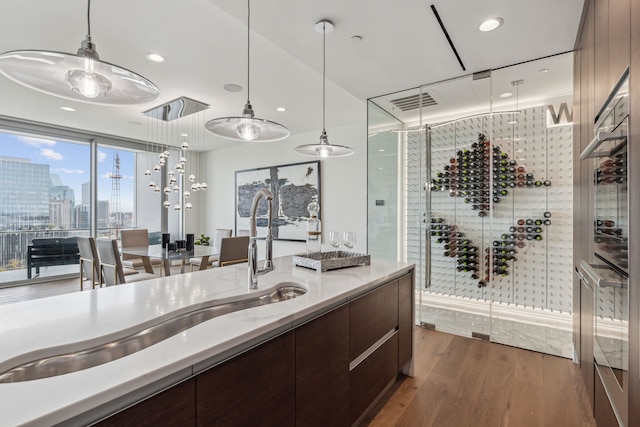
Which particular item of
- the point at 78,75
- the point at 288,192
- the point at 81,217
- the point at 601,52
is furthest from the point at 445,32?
the point at 81,217

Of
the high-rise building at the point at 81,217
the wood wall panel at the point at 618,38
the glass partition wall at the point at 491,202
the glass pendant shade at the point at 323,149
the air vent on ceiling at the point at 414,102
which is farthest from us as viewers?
the high-rise building at the point at 81,217

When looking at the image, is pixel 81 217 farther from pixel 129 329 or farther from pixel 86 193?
pixel 129 329

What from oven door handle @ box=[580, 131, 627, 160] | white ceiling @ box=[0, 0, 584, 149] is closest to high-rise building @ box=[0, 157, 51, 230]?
white ceiling @ box=[0, 0, 584, 149]

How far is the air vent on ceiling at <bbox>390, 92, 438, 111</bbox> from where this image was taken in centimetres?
373

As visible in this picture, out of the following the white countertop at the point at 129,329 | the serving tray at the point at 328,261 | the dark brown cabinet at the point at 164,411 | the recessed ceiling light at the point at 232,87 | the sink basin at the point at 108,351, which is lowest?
the dark brown cabinet at the point at 164,411

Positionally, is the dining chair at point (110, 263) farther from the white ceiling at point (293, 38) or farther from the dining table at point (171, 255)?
the white ceiling at point (293, 38)

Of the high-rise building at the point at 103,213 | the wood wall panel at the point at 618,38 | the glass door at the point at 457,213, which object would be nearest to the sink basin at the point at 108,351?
the wood wall panel at the point at 618,38

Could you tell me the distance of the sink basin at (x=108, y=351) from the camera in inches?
A: 34.6

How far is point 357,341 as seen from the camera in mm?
1749

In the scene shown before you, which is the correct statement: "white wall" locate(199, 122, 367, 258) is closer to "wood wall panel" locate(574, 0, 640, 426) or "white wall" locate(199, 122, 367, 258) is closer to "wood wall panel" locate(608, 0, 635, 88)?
"wood wall panel" locate(574, 0, 640, 426)

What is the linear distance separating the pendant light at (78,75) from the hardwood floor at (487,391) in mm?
2218

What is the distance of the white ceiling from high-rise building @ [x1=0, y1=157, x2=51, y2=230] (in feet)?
6.29

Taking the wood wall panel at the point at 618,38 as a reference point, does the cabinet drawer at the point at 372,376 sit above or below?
below

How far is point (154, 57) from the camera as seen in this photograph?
3.10 metres
